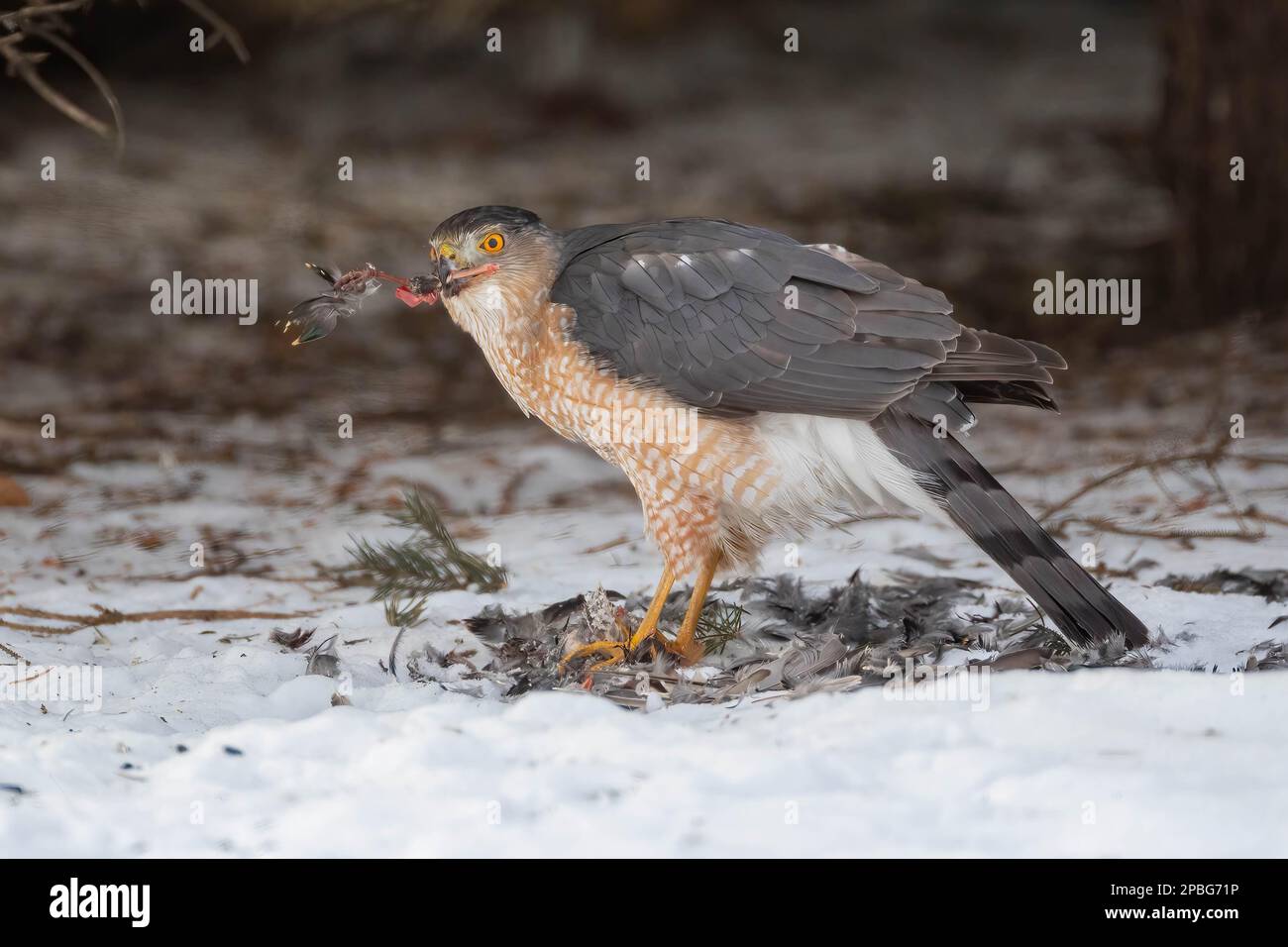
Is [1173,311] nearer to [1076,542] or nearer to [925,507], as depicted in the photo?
[1076,542]

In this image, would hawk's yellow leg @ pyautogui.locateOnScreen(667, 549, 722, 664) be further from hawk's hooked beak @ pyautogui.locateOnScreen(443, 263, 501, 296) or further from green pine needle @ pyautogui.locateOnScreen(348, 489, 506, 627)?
hawk's hooked beak @ pyautogui.locateOnScreen(443, 263, 501, 296)

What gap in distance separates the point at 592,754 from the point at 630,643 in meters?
0.86

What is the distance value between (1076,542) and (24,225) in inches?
269

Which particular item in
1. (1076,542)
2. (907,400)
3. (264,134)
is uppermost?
(264,134)

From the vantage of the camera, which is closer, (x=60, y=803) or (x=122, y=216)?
(x=60, y=803)

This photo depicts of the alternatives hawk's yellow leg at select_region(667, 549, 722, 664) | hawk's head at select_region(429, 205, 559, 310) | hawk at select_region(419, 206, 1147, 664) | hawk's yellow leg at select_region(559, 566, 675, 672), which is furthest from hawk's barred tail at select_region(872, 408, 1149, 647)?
hawk's head at select_region(429, 205, 559, 310)

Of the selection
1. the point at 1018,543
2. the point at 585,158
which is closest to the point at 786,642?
the point at 1018,543

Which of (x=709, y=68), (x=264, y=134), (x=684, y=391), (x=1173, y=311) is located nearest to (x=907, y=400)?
(x=684, y=391)

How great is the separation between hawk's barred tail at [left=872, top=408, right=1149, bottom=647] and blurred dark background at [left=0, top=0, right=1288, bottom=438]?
284 cm

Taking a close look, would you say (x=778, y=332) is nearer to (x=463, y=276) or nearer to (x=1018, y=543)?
(x=1018, y=543)

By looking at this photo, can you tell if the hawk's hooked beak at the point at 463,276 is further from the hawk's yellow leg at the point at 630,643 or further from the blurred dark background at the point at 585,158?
the blurred dark background at the point at 585,158

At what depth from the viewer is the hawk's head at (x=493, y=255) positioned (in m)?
Answer: 3.97

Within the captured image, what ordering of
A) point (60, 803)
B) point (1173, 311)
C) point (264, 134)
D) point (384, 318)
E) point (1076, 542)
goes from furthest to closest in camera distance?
point (264, 134)
point (384, 318)
point (1173, 311)
point (1076, 542)
point (60, 803)

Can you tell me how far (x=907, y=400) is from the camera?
3.72 m
